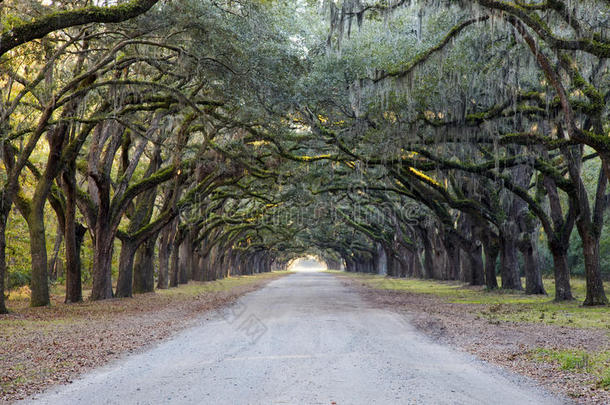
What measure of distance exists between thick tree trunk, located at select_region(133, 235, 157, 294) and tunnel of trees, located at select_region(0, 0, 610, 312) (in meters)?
3.30

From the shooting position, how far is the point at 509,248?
25859 mm

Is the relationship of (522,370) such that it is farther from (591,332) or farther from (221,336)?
(221,336)

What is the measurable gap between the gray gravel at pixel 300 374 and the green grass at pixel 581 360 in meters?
0.94

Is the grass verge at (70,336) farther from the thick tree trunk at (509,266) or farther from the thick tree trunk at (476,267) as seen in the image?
the thick tree trunk at (476,267)

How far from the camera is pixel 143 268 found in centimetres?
2819

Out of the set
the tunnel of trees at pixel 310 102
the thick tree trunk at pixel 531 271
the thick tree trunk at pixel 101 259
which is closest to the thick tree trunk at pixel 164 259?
the tunnel of trees at pixel 310 102

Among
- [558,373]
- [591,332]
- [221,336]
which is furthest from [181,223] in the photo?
[558,373]

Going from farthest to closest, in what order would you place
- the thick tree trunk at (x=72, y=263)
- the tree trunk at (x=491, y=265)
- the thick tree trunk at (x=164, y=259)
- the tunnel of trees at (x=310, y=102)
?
the thick tree trunk at (x=164, y=259) < the tree trunk at (x=491, y=265) < the thick tree trunk at (x=72, y=263) < the tunnel of trees at (x=310, y=102)

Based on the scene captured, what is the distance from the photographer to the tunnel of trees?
12.7 metres

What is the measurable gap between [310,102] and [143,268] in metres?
14.6

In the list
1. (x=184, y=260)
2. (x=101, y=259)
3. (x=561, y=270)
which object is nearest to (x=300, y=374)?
(x=561, y=270)

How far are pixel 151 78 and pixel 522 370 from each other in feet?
49.6

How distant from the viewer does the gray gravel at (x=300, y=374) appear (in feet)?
19.4

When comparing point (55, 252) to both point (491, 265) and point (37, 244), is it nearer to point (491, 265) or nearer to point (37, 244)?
point (37, 244)
